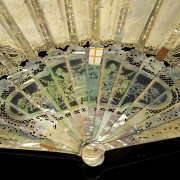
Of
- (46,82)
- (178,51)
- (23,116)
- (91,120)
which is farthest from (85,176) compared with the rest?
(178,51)

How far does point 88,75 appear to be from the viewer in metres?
4.80

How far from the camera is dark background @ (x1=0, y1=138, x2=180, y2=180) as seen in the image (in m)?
3.92

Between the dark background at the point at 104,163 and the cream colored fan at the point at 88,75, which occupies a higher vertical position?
the cream colored fan at the point at 88,75

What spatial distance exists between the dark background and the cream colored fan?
0.07 meters

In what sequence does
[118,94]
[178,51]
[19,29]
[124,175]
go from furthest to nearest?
[19,29], [178,51], [118,94], [124,175]

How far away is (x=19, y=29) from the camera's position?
18.2ft

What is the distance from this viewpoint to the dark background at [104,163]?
154 inches

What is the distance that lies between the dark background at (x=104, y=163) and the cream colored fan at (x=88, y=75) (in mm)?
71

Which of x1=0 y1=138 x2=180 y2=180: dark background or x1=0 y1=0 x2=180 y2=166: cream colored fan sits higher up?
x1=0 y1=0 x2=180 y2=166: cream colored fan

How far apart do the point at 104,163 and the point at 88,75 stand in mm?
1223

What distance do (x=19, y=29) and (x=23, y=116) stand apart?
1.61 m

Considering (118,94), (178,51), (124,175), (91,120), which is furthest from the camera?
(178,51)

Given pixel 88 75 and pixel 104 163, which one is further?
pixel 88 75

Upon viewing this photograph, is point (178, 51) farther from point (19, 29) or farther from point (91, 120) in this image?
point (19, 29)
